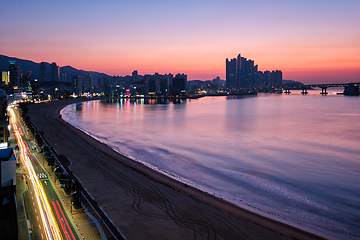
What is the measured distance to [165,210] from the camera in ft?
27.5

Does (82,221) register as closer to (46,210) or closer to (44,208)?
(46,210)

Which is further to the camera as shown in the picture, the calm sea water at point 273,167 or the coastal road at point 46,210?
the calm sea water at point 273,167

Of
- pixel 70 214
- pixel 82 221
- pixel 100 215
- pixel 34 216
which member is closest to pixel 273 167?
pixel 100 215

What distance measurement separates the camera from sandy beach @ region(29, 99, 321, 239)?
720 centimetres

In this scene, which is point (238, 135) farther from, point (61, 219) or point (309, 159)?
point (61, 219)

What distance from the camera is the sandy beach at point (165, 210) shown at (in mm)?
7195

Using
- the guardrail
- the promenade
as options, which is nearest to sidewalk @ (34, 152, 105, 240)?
the promenade

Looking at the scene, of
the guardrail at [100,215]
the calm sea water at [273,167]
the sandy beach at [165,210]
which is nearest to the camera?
the guardrail at [100,215]

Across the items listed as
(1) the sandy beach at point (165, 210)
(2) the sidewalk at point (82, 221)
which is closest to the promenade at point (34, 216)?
(2) the sidewalk at point (82, 221)

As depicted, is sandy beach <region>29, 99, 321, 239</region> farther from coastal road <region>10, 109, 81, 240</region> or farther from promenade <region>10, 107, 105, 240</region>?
coastal road <region>10, 109, 81, 240</region>

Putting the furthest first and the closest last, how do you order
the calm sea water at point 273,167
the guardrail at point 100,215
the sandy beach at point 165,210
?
the calm sea water at point 273,167 → the sandy beach at point 165,210 → the guardrail at point 100,215

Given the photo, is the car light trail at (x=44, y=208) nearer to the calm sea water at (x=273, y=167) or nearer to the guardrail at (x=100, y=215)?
the guardrail at (x=100, y=215)

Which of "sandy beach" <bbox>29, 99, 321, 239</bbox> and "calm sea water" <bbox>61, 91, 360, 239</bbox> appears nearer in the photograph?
"sandy beach" <bbox>29, 99, 321, 239</bbox>

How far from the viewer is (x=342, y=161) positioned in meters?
16.3
